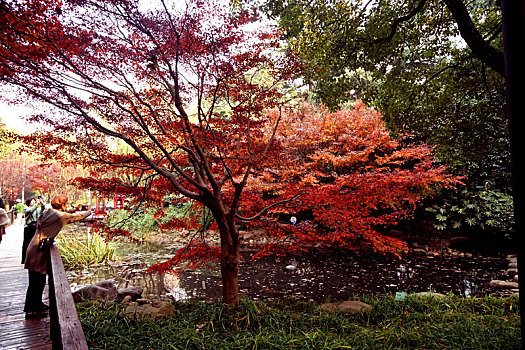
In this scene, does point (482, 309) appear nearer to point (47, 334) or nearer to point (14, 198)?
point (47, 334)

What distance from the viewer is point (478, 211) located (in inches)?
371

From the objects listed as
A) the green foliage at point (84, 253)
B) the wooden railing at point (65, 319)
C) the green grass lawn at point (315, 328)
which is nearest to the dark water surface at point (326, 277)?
the green foliage at point (84, 253)

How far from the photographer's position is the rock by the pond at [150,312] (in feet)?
12.8

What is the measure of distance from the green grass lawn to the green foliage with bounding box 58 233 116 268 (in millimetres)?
4430

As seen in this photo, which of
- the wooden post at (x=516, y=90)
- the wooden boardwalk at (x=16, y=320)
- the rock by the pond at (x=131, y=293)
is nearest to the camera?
the wooden post at (x=516, y=90)

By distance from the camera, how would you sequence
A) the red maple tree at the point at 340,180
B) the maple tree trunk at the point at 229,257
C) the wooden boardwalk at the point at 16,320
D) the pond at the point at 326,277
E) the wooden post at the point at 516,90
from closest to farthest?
the wooden post at the point at 516,90 → the wooden boardwalk at the point at 16,320 → the maple tree trunk at the point at 229,257 → the red maple tree at the point at 340,180 → the pond at the point at 326,277

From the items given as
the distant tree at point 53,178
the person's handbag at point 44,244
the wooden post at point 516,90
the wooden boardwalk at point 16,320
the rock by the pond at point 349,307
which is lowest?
the rock by the pond at point 349,307

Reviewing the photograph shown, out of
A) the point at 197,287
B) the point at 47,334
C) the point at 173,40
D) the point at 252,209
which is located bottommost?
the point at 197,287

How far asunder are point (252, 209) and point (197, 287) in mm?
2696

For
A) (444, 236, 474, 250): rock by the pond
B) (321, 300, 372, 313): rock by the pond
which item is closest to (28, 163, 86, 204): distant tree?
(321, 300, 372, 313): rock by the pond

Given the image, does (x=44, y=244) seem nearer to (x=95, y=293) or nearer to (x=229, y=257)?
(x=95, y=293)

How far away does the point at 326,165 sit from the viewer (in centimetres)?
1055

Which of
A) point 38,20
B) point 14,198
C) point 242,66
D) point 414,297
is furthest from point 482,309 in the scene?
point 14,198

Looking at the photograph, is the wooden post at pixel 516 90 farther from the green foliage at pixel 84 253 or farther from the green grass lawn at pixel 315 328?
the green foliage at pixel 84 253
